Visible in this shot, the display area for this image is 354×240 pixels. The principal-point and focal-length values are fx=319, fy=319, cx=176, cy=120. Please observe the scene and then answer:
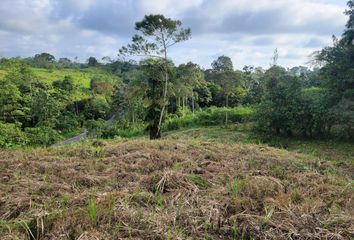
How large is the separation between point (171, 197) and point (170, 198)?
0.08ft

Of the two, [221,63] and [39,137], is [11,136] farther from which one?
[221,63]

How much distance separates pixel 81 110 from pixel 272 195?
3085 centimetres

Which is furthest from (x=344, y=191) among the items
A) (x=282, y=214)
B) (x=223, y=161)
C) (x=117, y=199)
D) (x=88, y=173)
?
(x=88, y=173)

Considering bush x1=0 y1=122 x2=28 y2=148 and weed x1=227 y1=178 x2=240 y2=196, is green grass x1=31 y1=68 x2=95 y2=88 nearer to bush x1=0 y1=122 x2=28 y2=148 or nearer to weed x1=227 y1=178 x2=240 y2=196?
bush x1=0 y1=122 x2=28 y2=148

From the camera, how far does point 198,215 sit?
2.59m

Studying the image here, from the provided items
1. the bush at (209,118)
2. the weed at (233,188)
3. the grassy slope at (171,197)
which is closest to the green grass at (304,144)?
the bush at (209,118)

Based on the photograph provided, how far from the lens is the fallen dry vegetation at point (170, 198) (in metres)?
2.33

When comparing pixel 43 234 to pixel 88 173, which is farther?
pixel 88 173

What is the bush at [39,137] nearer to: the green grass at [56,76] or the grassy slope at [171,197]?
the grassy slope at [171,197]

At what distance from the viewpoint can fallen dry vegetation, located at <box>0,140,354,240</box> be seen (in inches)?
91.7

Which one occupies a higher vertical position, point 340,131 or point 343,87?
point 343,87

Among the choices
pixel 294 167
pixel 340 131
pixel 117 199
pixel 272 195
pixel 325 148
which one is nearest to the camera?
pixel 117 199

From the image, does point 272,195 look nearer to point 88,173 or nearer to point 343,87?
point 88,173

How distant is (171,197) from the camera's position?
10.0 ft
